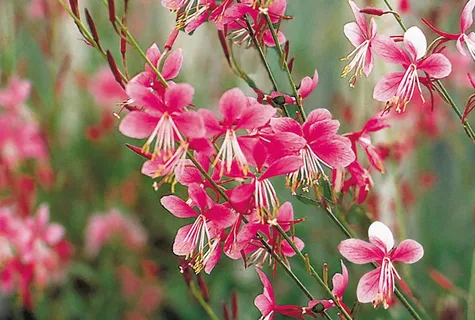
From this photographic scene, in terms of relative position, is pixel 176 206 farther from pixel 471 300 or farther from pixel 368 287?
pixel 471 300

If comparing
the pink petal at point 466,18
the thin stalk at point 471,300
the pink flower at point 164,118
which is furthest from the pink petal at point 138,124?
the thin stalk at point 471,300

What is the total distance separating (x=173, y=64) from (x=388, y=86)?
15cm

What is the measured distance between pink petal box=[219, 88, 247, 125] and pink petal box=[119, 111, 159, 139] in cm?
4

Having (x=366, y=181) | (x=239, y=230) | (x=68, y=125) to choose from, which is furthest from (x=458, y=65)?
(x=68, y=125)

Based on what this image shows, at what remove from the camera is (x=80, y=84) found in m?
1.60

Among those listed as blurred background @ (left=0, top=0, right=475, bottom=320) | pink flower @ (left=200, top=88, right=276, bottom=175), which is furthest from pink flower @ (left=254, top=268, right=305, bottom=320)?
blurred background @ (left=0, top=0, right=475, bottom=320)

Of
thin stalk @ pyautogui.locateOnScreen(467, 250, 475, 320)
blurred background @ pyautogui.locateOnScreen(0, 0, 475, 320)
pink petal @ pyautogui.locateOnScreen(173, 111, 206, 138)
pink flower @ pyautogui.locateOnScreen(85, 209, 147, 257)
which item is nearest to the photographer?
pink petal @ pyautogui.locateOnScreen(173, 111, 206, 138)

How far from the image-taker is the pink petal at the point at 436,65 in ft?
1.40

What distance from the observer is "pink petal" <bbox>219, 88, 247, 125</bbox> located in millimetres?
405

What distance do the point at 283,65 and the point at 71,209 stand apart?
1.16 meters

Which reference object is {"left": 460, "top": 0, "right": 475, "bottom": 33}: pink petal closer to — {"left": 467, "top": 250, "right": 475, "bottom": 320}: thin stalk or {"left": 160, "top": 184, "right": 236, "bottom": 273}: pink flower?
{"left": 160, "top": 184, "right": 236, "bottom": 273}: pink flower

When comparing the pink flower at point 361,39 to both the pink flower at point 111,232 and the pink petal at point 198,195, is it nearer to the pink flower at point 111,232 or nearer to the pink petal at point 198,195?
the pink petal at point 198,195

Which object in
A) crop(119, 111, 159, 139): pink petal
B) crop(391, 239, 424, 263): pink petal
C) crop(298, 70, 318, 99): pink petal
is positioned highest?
crop(119, 111, 159, 139): pink petal

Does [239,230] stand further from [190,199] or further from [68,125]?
[68,125]
